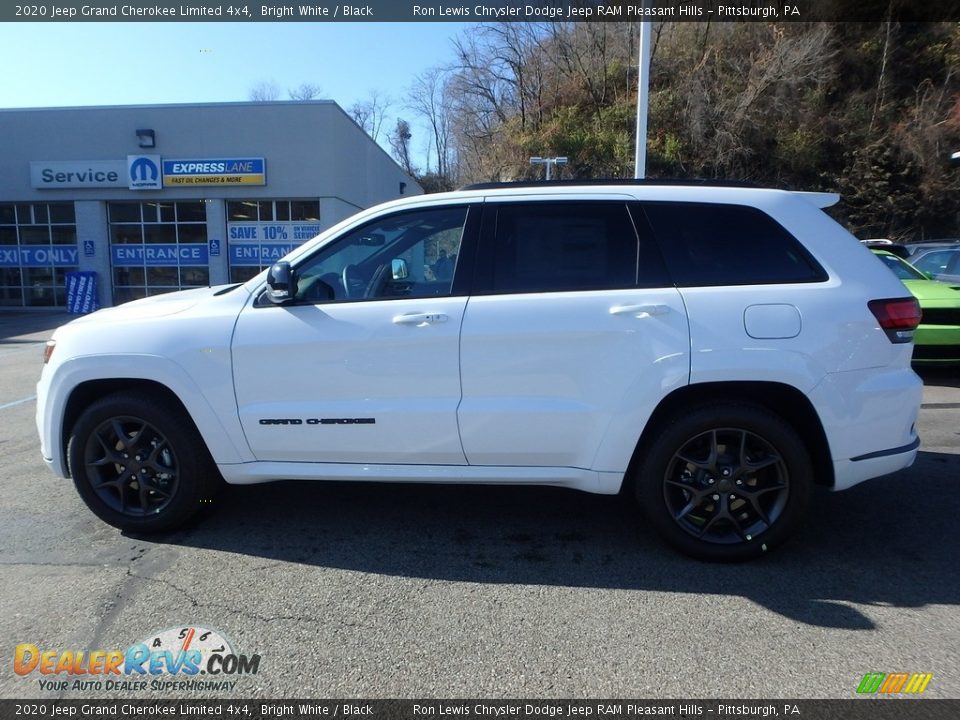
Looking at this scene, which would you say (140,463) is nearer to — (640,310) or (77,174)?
(640,310)

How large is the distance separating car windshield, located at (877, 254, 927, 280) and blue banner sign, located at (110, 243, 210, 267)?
17713 mm

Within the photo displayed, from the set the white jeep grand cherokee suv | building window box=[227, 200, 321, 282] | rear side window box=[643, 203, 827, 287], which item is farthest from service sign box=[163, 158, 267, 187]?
rear side window box=[643, 203, 827, 287]

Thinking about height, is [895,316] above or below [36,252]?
below

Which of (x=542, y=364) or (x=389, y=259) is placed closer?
(x=542, y=364)

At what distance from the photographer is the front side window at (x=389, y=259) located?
3.76 metres

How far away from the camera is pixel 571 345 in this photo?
3.46m

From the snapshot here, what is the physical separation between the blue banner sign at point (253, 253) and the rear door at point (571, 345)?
17545 mm

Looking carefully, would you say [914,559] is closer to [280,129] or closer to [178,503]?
[178,503]

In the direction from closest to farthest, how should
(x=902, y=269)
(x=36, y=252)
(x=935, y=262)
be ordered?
(x=902, y=269) → (x=935, y=262) → (x=36, y=252)

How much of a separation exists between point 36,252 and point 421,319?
22394mm

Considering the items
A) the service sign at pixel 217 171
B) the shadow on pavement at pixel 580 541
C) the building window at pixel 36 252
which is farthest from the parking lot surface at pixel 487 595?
the building window at pixel 36 252

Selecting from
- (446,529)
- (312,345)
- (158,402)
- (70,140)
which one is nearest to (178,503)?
(158,402)

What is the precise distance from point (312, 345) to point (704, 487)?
2252 millimetres
